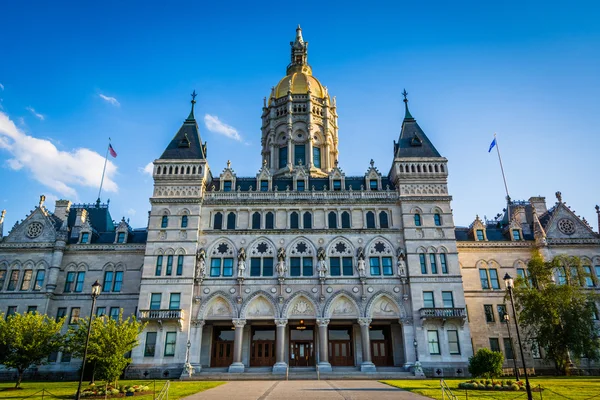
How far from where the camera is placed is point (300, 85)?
2537 inches

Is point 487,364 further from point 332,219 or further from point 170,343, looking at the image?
point 170,343

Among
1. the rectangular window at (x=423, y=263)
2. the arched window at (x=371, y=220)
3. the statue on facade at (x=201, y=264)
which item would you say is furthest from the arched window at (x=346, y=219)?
the statue on facade at (x=201, y=264)

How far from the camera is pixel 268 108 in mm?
64312

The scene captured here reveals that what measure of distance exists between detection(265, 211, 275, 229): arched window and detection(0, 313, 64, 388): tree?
2109cm

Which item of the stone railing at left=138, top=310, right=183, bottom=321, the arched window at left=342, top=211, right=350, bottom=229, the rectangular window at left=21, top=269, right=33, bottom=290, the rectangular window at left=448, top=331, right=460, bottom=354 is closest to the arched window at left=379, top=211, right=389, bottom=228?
the arched window at left=342, top=211, right=350, bottom=229

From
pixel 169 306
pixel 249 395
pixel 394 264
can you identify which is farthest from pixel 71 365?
pixel 394 264

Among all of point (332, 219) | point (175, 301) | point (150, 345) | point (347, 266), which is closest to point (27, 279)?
point (150, 345)

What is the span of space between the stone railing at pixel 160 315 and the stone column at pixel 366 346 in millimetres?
17395

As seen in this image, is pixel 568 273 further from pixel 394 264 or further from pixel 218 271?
pixel 218 271

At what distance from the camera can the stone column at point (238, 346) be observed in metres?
39.8

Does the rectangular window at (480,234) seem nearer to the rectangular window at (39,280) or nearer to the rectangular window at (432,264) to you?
the rectangular window at (432,264)

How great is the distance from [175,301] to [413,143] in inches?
1227

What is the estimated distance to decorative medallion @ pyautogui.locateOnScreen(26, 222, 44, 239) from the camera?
1890 inches

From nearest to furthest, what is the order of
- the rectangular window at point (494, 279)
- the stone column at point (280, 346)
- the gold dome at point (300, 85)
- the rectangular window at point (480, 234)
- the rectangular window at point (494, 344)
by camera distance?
1. the stone column at point (280, 346)
2. the rectangular window at point (494, 344)
3. the rectangular window at point (494, 279)
4. the rectangular window at point (480, 234)
5. the gold dome at point (300, 85)
